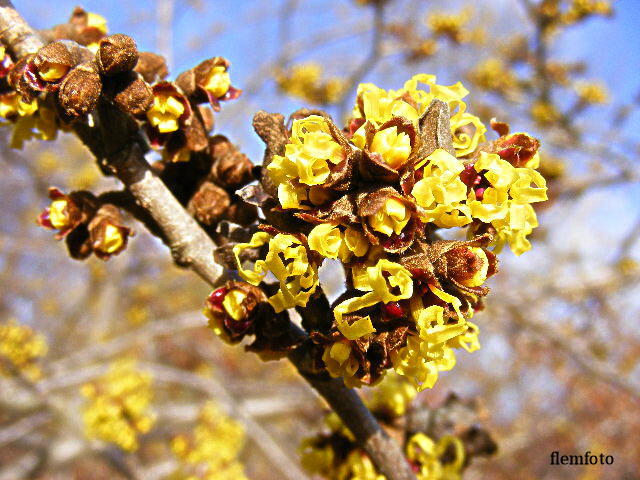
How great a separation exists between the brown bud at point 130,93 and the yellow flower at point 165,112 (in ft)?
0.14

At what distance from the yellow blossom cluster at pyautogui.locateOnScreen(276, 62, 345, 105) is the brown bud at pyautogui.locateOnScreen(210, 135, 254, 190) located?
6.18 metres

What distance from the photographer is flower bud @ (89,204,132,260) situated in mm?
1235

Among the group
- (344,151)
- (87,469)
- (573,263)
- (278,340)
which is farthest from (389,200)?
(87,469)

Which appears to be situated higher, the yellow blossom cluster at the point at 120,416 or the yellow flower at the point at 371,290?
the yellow flower at the point at 371,290

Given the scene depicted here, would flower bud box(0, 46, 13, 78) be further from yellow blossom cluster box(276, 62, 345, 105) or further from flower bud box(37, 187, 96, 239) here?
yellow blossom cluster box(276, 62, 345, 105)

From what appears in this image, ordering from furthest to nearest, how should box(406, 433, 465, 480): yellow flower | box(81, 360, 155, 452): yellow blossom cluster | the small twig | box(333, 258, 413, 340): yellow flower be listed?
the small twig
box(81, 360, 155, 452): yellow blossom cluster
box(406, 433, 465, 480): yellow flower
box(333, 258, 413, 340): yellow flower

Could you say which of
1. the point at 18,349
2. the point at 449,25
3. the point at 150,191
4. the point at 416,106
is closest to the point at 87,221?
the point at 150,191

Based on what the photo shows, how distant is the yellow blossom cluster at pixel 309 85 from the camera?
285 inches

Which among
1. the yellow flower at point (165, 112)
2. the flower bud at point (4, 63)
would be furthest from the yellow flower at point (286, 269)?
the flower bud at point (4, 63)

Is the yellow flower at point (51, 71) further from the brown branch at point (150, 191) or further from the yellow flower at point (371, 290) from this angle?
the yellow flower at point (371, 290)

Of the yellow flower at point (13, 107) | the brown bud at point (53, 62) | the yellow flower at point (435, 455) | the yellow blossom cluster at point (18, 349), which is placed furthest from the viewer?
the yellow blossom cluster at point (18, 349)

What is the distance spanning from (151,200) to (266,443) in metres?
3.73

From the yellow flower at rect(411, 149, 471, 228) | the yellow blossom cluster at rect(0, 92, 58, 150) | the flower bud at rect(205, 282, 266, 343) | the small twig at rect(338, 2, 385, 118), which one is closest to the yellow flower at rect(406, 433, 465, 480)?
the flower bud at rect(205, 282, 266, 343)

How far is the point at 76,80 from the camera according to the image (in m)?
1.04
